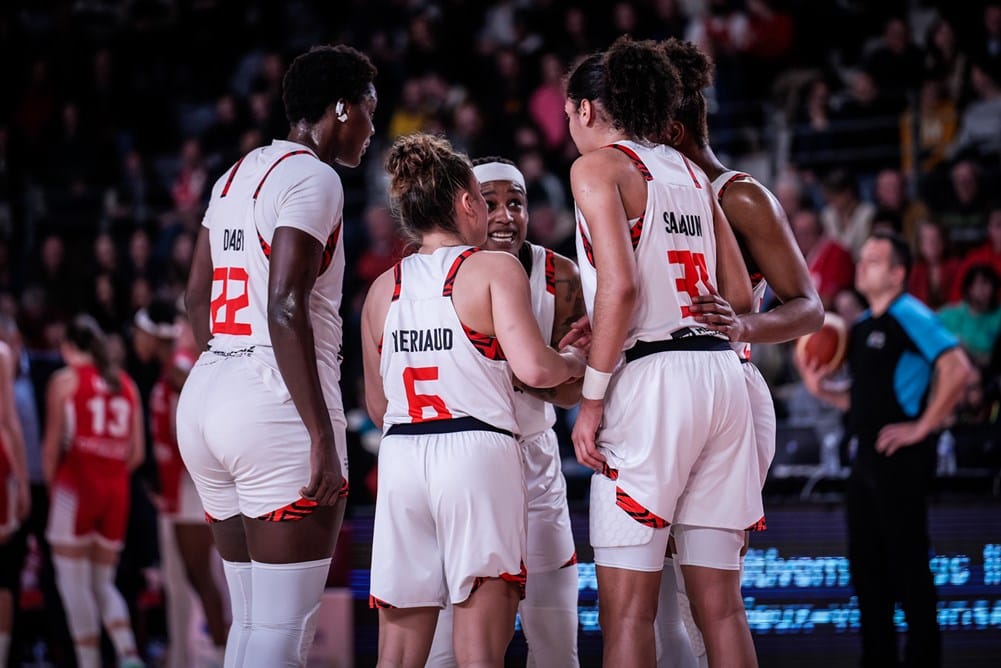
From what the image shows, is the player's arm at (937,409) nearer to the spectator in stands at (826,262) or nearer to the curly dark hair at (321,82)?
the spectator in stands at (826,262)

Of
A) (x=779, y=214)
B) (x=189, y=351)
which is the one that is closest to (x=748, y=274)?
(x=779, y=214)

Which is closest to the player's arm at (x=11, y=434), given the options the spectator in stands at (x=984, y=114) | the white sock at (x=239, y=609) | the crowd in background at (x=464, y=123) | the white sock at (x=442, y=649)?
the crowd in background at (x=464, y=123)

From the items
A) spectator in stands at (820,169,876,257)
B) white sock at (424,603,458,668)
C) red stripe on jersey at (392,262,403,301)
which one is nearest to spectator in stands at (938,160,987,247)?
spectator in stands at (820,169,876,257)

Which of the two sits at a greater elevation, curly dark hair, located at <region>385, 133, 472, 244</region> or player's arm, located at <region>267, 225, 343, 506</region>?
curly dark hair, located at <region>385, 133, 472, 244</region>

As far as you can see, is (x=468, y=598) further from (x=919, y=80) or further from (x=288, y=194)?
(x=919, y=80)

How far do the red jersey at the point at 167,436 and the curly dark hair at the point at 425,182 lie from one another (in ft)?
14.9

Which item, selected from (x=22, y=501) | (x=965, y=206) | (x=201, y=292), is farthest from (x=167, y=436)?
(x=965, y=206)

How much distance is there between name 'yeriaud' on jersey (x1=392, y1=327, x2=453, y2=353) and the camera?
148 inches

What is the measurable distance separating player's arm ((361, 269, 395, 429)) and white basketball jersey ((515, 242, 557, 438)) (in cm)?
51

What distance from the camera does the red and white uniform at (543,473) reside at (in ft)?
14.3

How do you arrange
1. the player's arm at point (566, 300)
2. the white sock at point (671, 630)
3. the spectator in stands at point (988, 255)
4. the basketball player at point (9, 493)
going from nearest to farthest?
the white sock at point (671, 630)
the player's arm at point (566, 300)
the basketball player at point (9, 493)
the spectator in stands at point (988, 255)

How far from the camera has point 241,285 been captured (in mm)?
3977

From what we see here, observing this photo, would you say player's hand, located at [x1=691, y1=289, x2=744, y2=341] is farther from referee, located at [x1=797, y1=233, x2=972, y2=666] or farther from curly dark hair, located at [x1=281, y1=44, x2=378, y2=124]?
referee, located at [x1=797, y1=233, x2=972, y2=666]

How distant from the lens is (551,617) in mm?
4348
